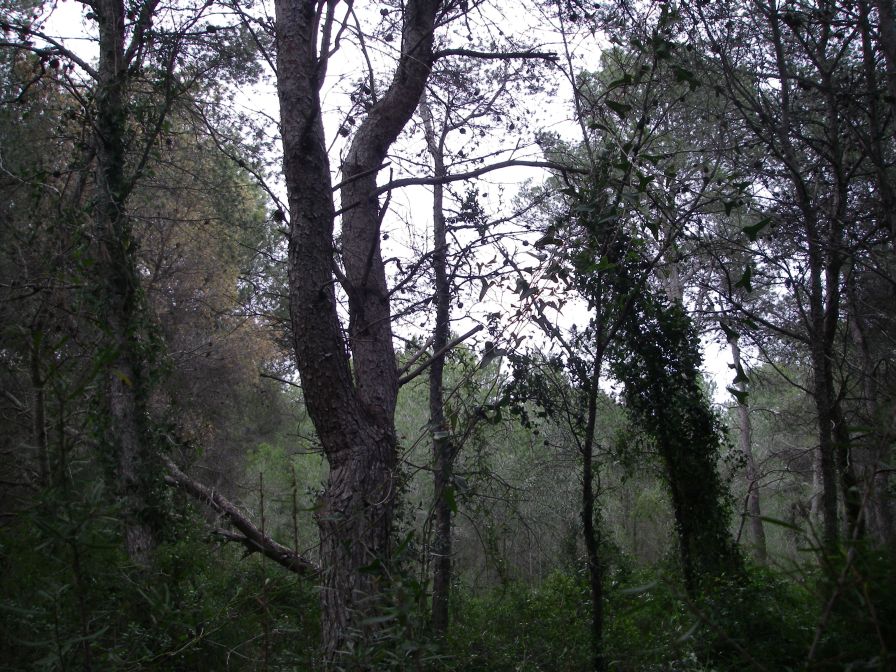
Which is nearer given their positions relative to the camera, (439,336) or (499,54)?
(499,54)

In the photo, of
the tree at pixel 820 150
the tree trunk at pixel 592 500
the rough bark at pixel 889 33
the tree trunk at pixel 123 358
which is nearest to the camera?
the tree trunk at pixel 592 500

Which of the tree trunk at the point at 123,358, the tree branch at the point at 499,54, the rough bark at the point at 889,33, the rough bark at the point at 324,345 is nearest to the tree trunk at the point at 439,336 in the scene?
the tree branch at the point at 499,54

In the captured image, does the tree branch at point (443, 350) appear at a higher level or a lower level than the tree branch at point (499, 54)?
lower

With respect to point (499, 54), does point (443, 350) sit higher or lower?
lower

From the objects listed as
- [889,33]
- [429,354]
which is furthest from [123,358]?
[889,33]

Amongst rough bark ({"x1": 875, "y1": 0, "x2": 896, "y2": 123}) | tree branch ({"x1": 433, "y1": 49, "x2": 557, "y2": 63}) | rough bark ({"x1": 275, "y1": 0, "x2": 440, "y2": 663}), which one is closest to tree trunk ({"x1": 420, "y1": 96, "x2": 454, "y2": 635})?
tree branch ({"x1": 433, "y1": 49, "x2": 557, "y2": 63})

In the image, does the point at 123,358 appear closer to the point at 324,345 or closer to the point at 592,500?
the point at 324,345

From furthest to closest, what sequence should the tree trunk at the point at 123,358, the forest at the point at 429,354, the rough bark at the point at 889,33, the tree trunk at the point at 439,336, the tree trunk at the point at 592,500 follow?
1. the tree trunk at the point at 439,336
2. the tree trunk at the point at 123,358
3. the rough bark at the point at 889,33
4. the tree trunk at the point at 592,500
5. the forest at the point at 429,354

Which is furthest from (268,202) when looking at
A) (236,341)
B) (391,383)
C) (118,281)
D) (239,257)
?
(391,383)

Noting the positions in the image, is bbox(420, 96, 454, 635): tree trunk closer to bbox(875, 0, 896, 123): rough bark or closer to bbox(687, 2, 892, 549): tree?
bbox(687, 2, 892, 549): tree

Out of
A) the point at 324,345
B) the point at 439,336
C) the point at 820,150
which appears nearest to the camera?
the point at 324,345

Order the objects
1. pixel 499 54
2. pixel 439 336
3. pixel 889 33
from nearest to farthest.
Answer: pixel 889 33, pixel 499 54, pixel 439 336

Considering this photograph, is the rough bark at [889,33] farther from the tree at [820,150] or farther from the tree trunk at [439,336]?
the tree trunk at [439,336]

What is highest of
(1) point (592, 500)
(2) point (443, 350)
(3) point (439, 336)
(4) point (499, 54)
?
(4) point (499, 54)
